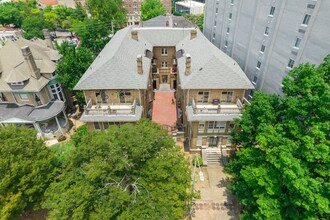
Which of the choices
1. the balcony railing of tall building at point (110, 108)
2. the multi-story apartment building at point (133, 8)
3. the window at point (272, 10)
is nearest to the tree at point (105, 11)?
the multi-story apartment building at point (133, 8)

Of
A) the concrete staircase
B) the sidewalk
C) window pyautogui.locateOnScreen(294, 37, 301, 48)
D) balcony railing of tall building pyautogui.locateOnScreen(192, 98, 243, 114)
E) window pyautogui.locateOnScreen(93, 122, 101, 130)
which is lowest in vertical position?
the sidewalk

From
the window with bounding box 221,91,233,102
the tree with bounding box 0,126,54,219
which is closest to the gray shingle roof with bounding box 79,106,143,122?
the tree with bounding box 0,126,54,219

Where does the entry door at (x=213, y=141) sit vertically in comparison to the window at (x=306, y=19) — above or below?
below

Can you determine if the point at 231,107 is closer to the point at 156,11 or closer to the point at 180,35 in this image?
the point at 180,35

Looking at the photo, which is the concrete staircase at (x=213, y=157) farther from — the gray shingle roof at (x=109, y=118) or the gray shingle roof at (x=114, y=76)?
the gray shingle roof at (x=114, y=76)

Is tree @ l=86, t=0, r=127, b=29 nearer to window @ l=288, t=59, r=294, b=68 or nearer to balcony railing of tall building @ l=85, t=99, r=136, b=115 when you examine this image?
balcony railing of tall building @ l=85, t=99, r=136, b=115

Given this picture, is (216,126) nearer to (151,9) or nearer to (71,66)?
(71,66)
